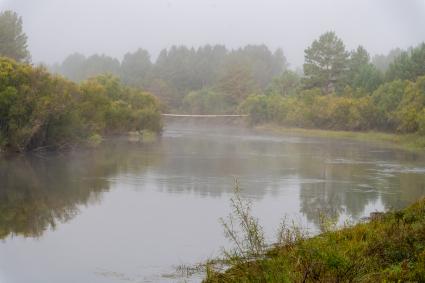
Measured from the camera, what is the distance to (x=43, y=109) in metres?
30.0

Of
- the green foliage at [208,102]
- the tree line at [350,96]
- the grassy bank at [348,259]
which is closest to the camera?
the grassy bank at [348,259]

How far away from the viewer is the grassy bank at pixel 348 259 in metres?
7.09

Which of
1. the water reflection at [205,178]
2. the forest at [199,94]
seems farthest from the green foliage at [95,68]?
the water reflection at [205,178]

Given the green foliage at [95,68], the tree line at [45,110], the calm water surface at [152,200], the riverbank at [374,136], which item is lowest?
the calm water surface at [152,200]

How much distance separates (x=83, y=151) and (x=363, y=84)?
37412mm

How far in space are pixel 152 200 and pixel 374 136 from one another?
37.1 meters

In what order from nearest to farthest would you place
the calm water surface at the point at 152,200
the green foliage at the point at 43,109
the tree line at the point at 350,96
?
the calm water surface at the point at 152,200, the green foliage at the point at 43,109, the tree line at the point at 350,96

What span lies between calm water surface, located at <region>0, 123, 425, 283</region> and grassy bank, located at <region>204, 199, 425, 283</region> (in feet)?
8.14

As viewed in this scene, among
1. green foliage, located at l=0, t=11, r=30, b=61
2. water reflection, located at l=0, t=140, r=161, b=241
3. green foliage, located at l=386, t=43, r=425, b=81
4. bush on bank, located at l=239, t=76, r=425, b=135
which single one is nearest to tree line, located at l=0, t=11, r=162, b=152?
water reflection, located at l=0, t=140, r=161, b=241

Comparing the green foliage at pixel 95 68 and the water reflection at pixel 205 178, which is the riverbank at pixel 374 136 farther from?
the green foliage at pixel 95 68

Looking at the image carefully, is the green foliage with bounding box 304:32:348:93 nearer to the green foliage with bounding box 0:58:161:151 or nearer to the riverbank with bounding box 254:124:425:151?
the riverbank with bounding box 254:124:425:151

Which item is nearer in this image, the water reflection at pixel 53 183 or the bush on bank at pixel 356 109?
the water reflection at pixel 53 183

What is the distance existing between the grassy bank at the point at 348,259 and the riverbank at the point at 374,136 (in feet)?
103

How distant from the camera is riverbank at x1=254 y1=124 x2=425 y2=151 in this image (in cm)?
4171
